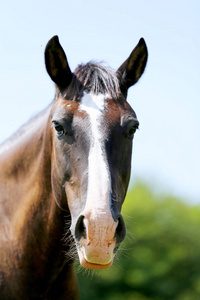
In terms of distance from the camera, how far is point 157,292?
16.4m

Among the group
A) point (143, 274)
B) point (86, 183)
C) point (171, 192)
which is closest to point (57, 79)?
point (86, 183)

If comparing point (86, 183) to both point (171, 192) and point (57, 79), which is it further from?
point (171, 192)

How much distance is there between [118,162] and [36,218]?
1205mm

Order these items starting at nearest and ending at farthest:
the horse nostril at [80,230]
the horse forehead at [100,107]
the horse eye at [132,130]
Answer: the horse nostril at [80,230] < the horse forehead at [100,107] < the horse eye at [132,130]

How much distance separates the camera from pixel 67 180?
4195mm

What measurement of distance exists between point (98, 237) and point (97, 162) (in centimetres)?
68

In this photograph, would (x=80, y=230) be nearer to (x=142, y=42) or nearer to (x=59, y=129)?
(x=59, y=129)

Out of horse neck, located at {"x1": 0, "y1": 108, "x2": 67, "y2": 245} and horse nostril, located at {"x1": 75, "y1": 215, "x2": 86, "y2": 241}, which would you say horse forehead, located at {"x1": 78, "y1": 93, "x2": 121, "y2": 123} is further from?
horse nostril, located at {"x1": 75, "y1": 215, "x2": 86, "y2": 241}

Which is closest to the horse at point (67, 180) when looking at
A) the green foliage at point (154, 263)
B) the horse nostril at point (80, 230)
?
the horse nostril at point (80, 230)

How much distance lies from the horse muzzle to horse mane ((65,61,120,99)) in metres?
1.37

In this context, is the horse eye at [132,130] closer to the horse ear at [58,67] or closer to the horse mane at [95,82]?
the horse mane at [95,82]

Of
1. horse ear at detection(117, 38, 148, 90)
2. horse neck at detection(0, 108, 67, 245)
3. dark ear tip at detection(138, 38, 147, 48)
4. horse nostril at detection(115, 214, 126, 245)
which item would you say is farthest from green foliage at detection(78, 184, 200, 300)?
horse nostril at detection(115, 214, 126, 245)

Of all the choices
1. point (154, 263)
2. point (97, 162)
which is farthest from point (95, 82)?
point (154, 263)

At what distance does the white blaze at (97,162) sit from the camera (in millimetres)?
3602
